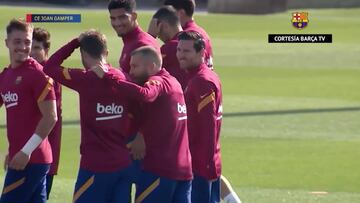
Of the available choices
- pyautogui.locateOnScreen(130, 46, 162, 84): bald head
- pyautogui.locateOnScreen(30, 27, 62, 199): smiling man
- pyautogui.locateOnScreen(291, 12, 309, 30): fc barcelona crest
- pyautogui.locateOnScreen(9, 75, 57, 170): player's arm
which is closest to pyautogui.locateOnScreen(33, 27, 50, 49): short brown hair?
pyautogui.locateOnScreen(30, 27, 62, 199): smiling man

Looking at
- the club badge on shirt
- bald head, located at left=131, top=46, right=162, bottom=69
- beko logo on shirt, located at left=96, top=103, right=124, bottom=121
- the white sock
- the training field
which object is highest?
bald head, located at left=131, top=46, right=162, bottom=69

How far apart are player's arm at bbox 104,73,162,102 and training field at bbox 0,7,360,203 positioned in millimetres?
4203

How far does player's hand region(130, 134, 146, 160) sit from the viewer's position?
376 inches

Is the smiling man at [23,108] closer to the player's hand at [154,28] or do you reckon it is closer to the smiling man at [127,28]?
the smiling man at [127,28]

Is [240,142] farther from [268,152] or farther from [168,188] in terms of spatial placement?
[168,188]

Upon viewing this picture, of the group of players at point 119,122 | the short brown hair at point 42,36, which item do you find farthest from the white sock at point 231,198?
the short brown hair at point 42,36

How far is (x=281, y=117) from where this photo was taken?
69.5 feet

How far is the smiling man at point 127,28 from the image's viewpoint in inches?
419

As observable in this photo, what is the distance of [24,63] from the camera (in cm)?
980

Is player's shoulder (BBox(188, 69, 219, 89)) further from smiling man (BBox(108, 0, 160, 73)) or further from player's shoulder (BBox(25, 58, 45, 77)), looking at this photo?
player's shoulder (BBox(25, 58, 45, 77))

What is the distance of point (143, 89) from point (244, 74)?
67.3 ft

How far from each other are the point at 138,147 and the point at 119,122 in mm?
368

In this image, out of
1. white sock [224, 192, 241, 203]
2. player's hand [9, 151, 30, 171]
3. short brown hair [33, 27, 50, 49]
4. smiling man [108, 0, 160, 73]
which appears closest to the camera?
player's hand [9, 151, 30, 171]

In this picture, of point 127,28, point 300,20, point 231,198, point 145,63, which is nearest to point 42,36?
point 127,28
